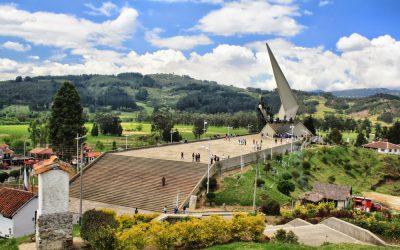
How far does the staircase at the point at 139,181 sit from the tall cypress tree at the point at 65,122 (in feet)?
25.8

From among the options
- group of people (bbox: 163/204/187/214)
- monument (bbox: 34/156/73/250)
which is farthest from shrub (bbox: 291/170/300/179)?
monument (bbox: 34/156/73/250)

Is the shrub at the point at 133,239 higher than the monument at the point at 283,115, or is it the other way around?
the monument at the point at 283,115

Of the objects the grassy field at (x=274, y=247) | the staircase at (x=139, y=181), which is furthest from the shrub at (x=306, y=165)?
the grassy field at (x=274, y=247)

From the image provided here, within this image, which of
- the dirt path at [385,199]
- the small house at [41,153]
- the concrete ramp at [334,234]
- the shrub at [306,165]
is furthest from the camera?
the small house at [41,153]

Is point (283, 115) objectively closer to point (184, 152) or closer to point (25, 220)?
point (184, 152)

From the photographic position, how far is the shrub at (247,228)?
57.1 feet

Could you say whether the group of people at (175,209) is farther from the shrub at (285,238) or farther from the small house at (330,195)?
the shrub at (285,238)

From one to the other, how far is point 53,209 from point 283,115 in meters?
57.2

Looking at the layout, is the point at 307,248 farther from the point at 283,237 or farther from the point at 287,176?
the point at 287,176

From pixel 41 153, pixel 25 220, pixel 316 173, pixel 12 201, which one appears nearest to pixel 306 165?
pixel 316 173

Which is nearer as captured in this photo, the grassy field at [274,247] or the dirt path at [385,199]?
the grassy field at [274,247]

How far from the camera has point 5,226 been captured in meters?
25.5

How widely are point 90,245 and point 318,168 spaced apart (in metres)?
38.5

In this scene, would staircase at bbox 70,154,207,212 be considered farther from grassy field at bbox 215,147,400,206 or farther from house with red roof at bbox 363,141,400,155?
house with red roof at bbox 363,141,400,155
